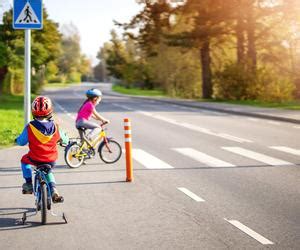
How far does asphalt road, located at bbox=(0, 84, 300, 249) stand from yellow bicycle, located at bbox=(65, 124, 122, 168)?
0.19 metres

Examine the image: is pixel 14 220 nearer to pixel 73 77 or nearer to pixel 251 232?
pixel 251 232

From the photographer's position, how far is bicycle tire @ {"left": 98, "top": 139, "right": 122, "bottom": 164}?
11273 millimetres

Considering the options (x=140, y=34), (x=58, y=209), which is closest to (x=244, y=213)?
(x=58, y=209)

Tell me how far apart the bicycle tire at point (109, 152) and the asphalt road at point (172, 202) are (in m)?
0.22

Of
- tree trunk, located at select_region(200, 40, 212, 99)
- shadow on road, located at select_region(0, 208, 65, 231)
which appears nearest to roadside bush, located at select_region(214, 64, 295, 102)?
tree trunk, located at select_region(200, 40, 212, 99)

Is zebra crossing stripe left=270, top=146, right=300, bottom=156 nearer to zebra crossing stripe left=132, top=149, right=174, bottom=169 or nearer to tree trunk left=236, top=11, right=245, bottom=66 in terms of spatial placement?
zebra crossing stripe left=132, top=149, right=174, bottom=169

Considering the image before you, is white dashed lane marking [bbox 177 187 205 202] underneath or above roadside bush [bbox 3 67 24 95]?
underneath

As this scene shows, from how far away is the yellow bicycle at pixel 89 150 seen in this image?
422 inches

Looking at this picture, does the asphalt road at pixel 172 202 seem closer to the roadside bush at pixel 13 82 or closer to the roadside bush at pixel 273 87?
the roadside bush at pixel 273 87

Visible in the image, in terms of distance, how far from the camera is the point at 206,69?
43.8 m

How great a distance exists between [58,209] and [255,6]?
32649 mm

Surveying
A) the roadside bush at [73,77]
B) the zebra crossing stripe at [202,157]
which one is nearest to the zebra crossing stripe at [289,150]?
the zebra crossing stripe at [202,157]

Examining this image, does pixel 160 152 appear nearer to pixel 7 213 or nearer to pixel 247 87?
pixel 7 213

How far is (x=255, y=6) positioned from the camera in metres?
37.3
